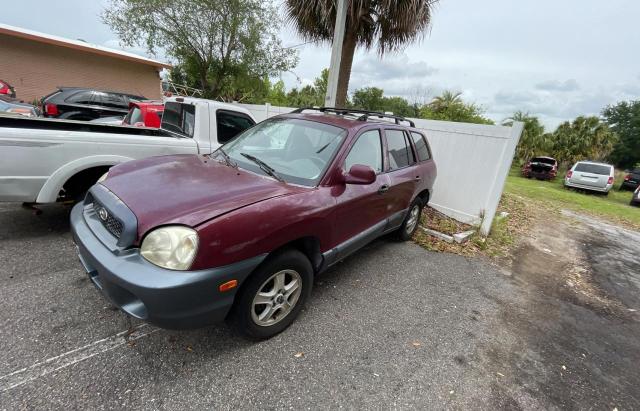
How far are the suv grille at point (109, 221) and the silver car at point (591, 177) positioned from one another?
20.2 m

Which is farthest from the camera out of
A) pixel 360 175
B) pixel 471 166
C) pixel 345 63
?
pixel 345 63

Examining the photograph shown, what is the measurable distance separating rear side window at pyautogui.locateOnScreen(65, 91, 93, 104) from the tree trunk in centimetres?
782

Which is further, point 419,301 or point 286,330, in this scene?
point 419,301

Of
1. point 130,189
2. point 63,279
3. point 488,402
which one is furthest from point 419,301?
point 63,279

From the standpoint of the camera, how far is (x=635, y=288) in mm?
4262

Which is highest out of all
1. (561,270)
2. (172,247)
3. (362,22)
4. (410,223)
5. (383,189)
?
(362,22)

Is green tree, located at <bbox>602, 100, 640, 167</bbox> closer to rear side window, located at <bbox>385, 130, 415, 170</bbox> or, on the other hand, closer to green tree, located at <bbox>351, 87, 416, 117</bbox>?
green tree, located at <bbox>351, 87, 416, 117</bbox>

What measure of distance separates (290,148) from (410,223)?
2415 mm

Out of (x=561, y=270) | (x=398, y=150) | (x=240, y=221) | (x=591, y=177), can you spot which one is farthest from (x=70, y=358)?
(x=591, y=177)

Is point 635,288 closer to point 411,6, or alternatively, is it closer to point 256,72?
point 411,6

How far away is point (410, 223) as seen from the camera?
15.0 feet

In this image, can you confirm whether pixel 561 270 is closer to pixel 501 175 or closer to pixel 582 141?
pixel 501 175

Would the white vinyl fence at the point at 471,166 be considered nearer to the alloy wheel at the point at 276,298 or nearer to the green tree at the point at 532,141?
the alloy wheel at the point at 276,298

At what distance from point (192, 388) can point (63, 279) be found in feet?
5.93
